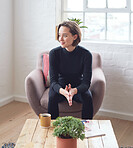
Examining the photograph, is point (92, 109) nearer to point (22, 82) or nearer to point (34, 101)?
point (34, 101)

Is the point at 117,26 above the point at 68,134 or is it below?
above

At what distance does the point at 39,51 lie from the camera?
388 centimetres

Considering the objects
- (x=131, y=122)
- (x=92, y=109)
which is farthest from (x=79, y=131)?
(x=131, y=122)

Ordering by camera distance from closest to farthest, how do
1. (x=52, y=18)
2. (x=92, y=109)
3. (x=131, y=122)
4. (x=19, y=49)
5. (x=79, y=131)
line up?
(x=79, y=131), (x=92, y=109), (x=131, y=122), (x=52, y=18), (x=19, y=49)

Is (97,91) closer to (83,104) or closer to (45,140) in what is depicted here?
(83,104)

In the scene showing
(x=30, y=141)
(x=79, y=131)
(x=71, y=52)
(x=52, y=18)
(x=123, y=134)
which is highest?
(x=52, y=18)

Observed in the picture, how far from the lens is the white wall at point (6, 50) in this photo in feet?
12.3

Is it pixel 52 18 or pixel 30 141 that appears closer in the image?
pixel 30 141

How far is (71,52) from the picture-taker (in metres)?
2.76

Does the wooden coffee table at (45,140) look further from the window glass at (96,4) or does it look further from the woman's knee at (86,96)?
the window glass at (96,4)

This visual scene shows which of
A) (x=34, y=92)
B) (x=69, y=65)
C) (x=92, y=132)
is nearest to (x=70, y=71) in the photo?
(x=69, y=65)

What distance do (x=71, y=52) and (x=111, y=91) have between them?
1.01 m

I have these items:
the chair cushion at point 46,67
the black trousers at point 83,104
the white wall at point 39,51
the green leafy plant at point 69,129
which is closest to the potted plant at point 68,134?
the green leafy plant at point 69,129

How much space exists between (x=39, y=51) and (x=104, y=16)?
0.97m
